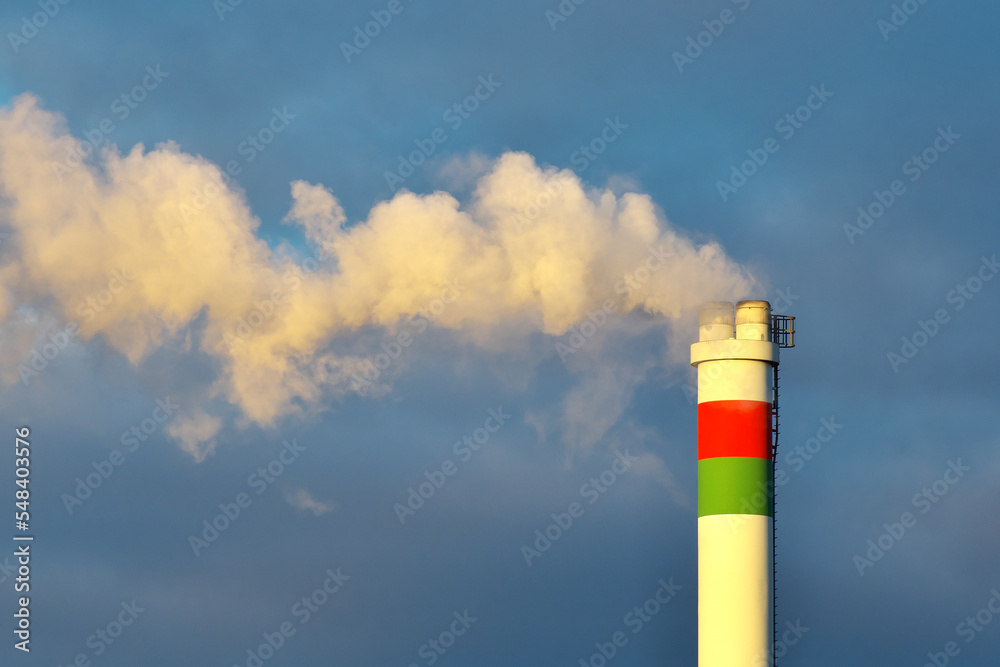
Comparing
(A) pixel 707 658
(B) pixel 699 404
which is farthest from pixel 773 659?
(B) pixel 699 404

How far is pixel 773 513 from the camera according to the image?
1610 inches

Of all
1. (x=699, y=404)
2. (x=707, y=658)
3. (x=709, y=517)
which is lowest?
(x=707, y=658)

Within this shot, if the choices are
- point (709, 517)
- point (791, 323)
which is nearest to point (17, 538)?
point (709, 517)

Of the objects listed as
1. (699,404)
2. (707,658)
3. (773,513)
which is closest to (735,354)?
(699,404)

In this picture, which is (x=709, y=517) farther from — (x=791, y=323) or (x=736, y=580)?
(x=791, y=323)

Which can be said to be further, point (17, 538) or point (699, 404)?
point (17, 538)

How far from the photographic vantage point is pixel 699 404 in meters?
41.5

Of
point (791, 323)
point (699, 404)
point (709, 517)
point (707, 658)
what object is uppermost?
point (791, 323)

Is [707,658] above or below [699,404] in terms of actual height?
below

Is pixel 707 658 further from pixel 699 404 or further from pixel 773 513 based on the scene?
pixel 699 404

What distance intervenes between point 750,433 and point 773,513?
2.67 metres

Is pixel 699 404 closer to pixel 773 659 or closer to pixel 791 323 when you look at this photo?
pixel 791 323

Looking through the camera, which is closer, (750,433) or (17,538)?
(750,433)

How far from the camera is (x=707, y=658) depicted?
40.2 m
